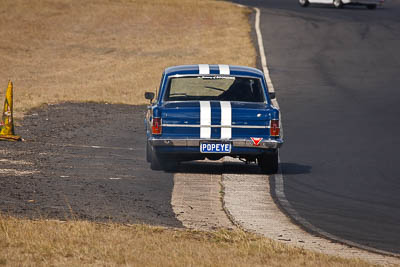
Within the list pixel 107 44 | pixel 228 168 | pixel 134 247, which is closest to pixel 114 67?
pixel 107 44

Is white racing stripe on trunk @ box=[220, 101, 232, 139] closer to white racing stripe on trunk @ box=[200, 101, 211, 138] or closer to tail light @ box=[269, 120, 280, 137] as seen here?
white racing stripe on trunk @ box=[200, 101, 211, 138]

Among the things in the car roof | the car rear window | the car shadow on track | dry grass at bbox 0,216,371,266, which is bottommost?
the car shadow on track

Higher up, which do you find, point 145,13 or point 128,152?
point 145,13

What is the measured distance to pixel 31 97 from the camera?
2616 cm

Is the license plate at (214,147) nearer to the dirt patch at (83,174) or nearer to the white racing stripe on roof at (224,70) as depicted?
the dirt patch at (83,174)

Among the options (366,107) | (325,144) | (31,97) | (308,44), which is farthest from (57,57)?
(325,144)

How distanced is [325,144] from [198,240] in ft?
27.9

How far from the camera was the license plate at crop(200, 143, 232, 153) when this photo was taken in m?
14.3

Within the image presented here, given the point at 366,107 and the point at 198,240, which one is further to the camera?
the point at 366,107

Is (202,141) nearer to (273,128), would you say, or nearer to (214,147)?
(214,147)

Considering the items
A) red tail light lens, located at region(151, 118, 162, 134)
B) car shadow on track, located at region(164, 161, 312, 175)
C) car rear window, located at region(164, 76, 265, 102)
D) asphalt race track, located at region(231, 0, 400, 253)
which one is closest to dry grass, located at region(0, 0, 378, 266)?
asphalt race track, located at region(231, 0, 400, 253)

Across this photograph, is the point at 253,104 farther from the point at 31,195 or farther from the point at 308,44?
the point at 308,44

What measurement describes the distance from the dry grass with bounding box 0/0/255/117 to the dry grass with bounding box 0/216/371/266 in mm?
13030

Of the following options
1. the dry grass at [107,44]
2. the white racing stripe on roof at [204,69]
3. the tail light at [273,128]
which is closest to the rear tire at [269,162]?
the tail light at [273,128]
